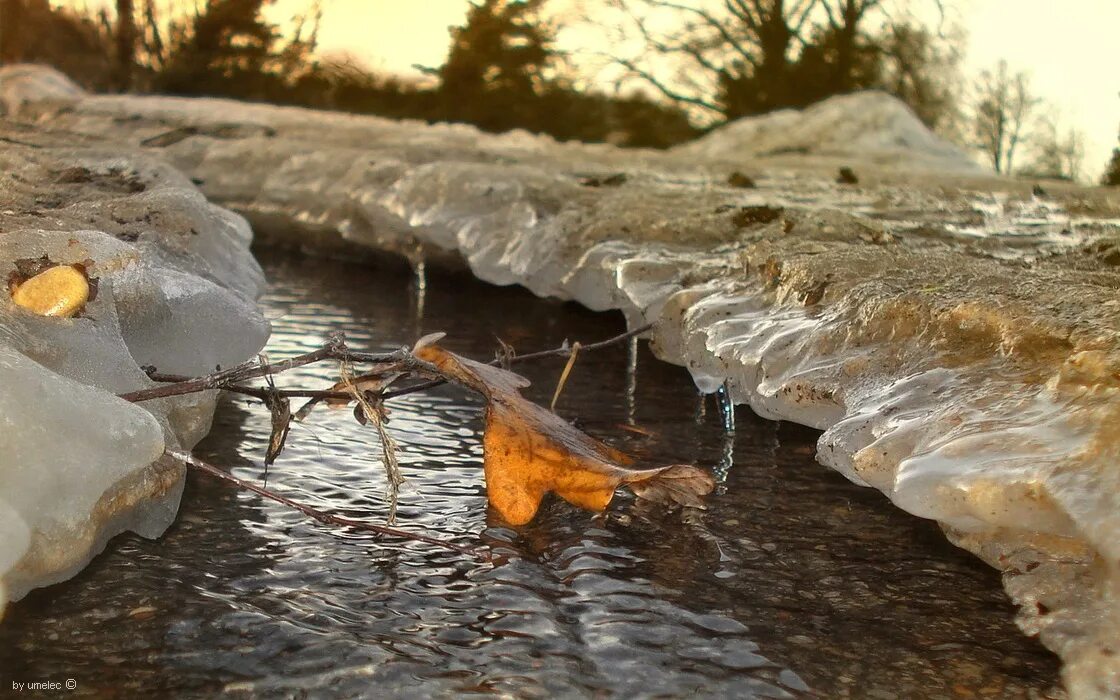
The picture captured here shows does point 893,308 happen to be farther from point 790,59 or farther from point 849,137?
point 790,59

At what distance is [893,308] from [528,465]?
27.5 inches

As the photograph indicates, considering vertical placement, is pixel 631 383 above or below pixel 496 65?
below

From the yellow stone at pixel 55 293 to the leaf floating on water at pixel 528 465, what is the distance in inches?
20.3

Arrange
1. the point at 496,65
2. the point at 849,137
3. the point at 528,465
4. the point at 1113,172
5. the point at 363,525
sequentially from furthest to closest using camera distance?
1. the point at 496,65
2. the point at 849,137
3. the point at 1113,172
4. the point at 528,465
5. the point at 363,525

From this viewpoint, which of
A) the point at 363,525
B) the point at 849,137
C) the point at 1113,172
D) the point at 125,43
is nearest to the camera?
the point at 363,525

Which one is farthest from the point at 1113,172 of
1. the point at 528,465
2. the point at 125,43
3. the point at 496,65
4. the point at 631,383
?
the point at 125,43

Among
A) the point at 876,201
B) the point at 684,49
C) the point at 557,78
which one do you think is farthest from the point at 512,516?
the point at 684,49

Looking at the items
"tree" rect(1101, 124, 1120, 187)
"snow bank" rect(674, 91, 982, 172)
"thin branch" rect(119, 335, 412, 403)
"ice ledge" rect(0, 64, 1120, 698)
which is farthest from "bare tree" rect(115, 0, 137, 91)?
"thin branch" rect(119, 335, 412, 403)

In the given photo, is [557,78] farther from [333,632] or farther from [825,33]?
[333,632]

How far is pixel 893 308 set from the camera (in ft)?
5.76

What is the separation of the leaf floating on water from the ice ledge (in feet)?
1.04

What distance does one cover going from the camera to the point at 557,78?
12.8 metres

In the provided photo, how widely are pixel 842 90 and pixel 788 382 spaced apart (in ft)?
46.8

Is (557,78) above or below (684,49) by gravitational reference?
below
